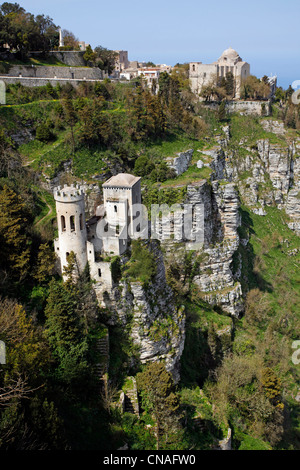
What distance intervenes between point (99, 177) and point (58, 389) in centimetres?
2261

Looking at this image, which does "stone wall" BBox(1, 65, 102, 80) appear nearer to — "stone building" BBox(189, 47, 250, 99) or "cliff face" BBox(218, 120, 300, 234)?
"stone building" BBox(189, 47, 250, 99)

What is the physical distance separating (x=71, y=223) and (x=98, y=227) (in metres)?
1.93

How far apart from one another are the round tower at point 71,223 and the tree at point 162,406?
7.46 m

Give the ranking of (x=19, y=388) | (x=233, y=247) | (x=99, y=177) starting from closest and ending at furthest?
1. (x=19, y=388)
2. (x=99, y=177)
3. (x=233, y=247)

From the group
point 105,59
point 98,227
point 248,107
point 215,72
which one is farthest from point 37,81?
point 248,107

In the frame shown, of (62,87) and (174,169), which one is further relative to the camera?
(62,87)

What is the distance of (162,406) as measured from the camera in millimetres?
20141

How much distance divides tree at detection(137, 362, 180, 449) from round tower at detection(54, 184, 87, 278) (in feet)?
24.5

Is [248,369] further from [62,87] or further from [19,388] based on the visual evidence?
[62,87]

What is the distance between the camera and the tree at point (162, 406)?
2002 cm

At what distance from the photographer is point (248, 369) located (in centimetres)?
2920

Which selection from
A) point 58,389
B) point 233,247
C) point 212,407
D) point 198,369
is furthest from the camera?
point 233,247

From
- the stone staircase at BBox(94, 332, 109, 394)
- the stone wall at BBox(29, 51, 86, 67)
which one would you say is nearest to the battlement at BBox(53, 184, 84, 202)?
the stone staircase at BBox(94, 332, 109, 394)
